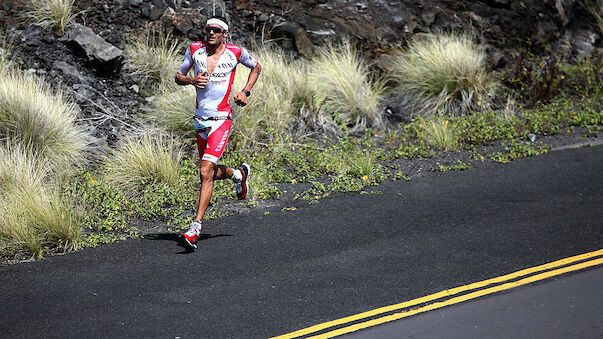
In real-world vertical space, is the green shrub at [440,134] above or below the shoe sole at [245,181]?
below

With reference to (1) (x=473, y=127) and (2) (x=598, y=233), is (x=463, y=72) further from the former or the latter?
(2) (x=598, y=233)

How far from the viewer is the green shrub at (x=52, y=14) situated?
13109mm

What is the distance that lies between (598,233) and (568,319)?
2.33 m

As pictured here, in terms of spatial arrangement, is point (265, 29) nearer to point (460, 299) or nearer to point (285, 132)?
point (285, 132)

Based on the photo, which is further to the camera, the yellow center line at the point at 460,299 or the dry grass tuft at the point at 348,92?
the dry grass tuft at the point at 348,92

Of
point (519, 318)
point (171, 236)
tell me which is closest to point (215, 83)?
point (171, 236)

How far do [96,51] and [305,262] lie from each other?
7064 millimetres

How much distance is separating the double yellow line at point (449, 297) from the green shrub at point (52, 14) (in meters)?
9.36

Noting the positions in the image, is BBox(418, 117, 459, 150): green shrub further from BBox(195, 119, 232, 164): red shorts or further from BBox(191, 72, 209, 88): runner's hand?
BBox(191, 72, 209, 88): runner's hand

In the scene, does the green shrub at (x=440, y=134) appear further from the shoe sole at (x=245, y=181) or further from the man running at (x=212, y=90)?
the man running at (x=212, y=90)

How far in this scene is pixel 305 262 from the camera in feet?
24.1

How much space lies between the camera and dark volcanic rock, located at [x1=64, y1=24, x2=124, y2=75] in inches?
499

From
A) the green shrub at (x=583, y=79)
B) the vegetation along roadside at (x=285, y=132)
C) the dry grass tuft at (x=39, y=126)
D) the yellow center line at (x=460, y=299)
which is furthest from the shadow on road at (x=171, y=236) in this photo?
the green shrub at (x=583, y=79)

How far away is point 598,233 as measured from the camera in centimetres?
782
